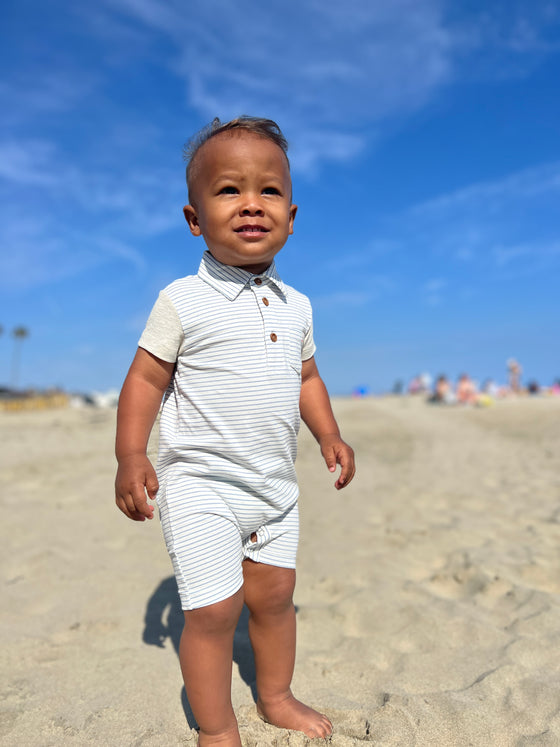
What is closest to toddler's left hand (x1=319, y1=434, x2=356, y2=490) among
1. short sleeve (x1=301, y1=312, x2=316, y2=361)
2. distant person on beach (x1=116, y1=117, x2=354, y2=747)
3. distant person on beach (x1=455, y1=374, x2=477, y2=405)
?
distant person on beach (x1=116, y1=117, x2=354, y2=747)

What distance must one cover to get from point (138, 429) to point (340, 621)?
1.63m

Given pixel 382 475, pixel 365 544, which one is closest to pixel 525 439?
pixel 382 475

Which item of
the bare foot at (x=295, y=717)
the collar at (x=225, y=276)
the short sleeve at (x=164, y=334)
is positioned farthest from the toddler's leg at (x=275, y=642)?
the collar at (x=225, y=276)

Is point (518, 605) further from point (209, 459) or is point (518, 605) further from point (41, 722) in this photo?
point (41, 722)

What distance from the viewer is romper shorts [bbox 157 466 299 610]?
1793 mm

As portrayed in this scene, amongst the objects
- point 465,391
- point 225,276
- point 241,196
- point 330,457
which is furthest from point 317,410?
point 465,391

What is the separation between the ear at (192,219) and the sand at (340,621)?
170 centimetres

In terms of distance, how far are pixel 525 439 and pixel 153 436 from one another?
10438 mm

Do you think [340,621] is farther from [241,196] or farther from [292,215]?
[241,196]

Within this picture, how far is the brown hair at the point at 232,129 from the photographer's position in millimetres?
2061

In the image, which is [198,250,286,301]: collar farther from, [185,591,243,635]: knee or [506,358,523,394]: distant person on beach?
[506,358,523,394]: distant person on beach

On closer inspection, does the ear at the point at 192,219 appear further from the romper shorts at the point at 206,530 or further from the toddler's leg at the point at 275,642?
the toddler's leg at the point at 275,642

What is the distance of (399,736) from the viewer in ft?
6.26

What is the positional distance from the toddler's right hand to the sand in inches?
30.0
